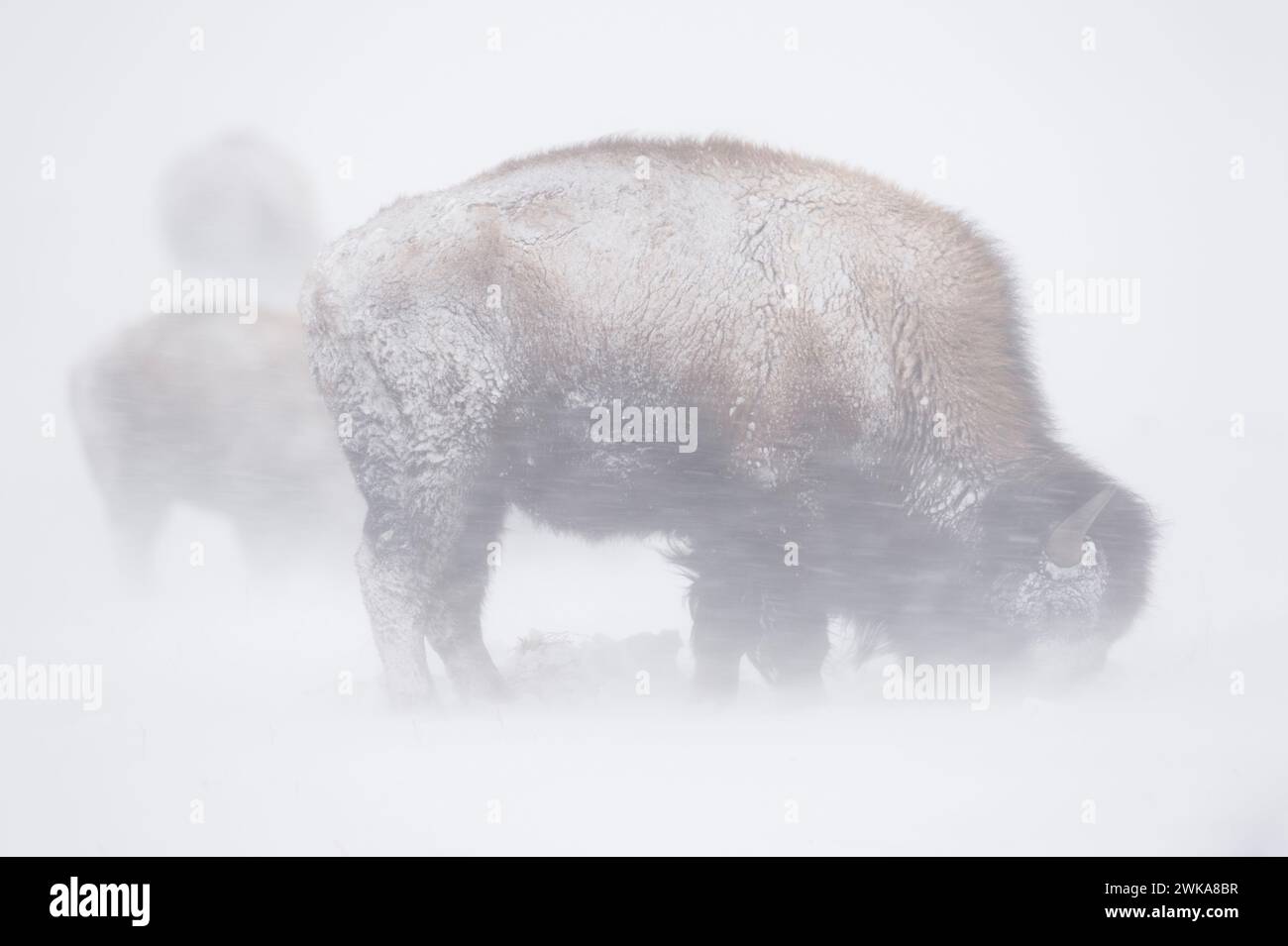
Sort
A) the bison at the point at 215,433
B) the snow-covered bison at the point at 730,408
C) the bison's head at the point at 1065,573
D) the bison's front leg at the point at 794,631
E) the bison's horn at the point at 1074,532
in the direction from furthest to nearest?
the bison at the point at 215,433
the bison's front leg at the point at 794,631
the snow-covered bison at the point at 730,408
the bison's head at the point at 1065,573
the bison's horn at the point at 1074,532

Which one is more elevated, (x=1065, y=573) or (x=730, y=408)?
(x=730, y=408)

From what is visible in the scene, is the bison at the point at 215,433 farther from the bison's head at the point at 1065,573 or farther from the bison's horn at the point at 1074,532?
the bison's horn at the point at 1074,532

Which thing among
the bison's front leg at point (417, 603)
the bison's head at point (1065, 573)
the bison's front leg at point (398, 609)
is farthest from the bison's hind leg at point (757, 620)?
the bison's front leg at point (398, 609)

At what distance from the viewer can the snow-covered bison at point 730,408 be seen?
5.50 meters

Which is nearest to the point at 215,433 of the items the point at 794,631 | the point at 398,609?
the point at 398,609

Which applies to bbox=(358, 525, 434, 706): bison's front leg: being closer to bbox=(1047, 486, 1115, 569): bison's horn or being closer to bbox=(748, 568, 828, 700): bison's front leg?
bbox=(748, 568, 828, 700): bison's front leg

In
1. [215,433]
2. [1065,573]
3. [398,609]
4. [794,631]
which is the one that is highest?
[215,433]

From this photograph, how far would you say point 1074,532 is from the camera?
5234 mm

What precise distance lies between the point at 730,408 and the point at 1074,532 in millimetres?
1622

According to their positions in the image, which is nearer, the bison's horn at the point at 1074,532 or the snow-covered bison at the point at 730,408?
the bison's horn at the point at 1074,532

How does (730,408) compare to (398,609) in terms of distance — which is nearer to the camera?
(730,408)

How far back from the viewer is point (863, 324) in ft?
18.1

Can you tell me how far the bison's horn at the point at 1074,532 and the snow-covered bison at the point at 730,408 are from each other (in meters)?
0.03

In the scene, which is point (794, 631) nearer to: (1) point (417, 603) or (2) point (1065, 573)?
(2) point (1065, 573)
